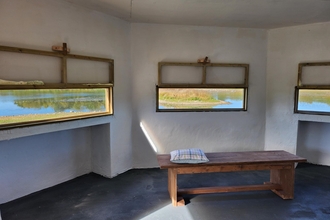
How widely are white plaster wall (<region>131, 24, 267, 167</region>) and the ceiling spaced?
0.22m

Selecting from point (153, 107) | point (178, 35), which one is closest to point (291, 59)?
point (178, 35)

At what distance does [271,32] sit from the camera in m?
4.32

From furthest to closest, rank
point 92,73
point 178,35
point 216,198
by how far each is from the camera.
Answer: point 178,35 < point 92,73 < point 216,198

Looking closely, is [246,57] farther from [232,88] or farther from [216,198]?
[216,198]

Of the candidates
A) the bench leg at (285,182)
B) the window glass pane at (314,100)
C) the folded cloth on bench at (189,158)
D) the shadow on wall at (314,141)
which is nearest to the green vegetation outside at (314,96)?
the window glass pane at (314,100)

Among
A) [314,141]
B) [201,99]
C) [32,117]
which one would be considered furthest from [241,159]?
[32,117]

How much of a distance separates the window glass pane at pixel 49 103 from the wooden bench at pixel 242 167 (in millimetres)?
1339

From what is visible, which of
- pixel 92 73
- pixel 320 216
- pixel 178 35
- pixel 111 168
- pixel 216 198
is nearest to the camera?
pixel 320 216

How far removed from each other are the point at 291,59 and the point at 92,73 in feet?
11.8

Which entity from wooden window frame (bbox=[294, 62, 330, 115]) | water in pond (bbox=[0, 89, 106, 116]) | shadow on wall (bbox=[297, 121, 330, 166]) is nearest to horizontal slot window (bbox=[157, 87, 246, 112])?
wooden window frame (bbox=[294, 62, 330, 115])

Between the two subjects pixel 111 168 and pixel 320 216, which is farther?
pixel 111 168

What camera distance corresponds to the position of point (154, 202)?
2955mm

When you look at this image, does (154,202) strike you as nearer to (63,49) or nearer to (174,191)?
(174,191)

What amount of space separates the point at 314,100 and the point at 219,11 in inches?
95.4
